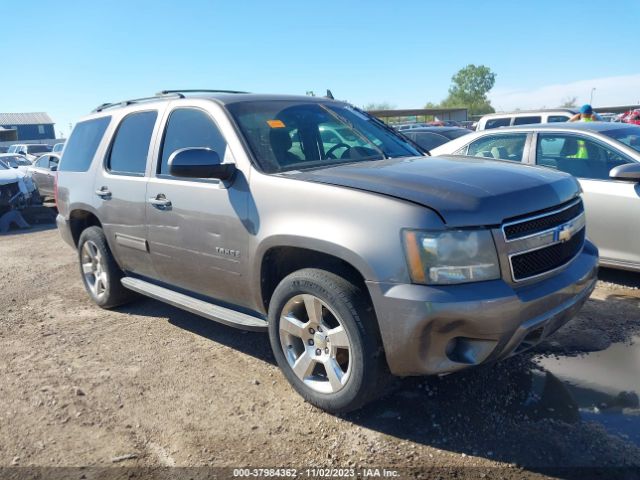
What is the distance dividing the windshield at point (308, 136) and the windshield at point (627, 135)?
2508mm

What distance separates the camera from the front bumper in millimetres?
2648

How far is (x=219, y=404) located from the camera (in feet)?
11.5

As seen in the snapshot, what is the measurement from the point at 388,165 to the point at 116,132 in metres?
2.78

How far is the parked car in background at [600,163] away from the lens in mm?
5023

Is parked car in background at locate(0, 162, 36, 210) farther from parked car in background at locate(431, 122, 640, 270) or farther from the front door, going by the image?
parked car in background at locate(431, 122, 640, 270)

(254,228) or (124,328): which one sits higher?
(254,228)

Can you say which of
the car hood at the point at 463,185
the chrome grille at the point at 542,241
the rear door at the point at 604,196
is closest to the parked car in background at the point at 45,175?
the rear door at the point at 604,196

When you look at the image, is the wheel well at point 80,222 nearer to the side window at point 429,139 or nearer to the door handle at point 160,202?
the door handle at point 160,202

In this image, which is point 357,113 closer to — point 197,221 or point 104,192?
point 197,221

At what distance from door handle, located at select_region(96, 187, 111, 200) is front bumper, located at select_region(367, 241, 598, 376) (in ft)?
9.74

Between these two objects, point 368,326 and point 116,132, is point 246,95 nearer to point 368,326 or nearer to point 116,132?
point 116,132

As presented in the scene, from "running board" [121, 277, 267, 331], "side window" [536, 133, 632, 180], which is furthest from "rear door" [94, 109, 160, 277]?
"side window" [536, 133, 632, 180]

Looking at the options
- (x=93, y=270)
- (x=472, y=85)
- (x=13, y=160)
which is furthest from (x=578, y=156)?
(x=472, y=85)

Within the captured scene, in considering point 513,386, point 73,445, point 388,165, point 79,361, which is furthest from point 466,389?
point 79,361
